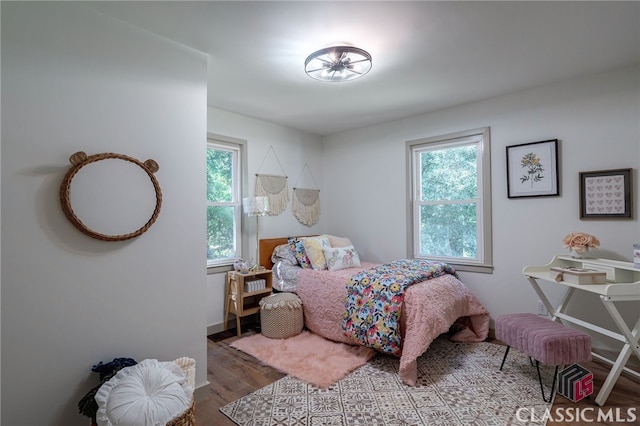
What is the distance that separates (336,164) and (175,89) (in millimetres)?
2900

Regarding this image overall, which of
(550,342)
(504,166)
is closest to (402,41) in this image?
(504,166)

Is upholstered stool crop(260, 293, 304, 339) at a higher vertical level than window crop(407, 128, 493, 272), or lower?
lower

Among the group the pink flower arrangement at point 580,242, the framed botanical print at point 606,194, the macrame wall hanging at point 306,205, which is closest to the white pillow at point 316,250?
the macrame wall hanging at point 306,205

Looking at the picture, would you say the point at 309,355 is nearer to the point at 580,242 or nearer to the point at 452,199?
the point at 452,199

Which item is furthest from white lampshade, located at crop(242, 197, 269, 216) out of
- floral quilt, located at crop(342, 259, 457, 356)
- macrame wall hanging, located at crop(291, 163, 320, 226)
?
floral quilt, located at crop(342, 259, 457, 356)

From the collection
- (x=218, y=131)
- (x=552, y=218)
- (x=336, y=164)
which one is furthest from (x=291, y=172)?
(x=552, y=218)

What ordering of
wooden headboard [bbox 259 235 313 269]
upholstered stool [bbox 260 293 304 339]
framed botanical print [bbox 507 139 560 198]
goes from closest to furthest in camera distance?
framed botanical print [bbox 507 139 560 198] < upholstered stool [bbox 260 293 304 339] < wooden headboard [bbox 259 235 313 269]

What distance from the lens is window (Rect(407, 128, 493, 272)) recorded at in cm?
334

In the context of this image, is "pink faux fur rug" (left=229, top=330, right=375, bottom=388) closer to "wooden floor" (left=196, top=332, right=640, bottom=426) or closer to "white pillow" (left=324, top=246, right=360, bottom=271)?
"wooden floor" (left=196, top=332, right=640, bottom=426)

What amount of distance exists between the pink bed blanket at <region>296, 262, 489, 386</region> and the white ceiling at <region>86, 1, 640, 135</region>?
1894 millimetres

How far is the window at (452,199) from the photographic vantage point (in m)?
3.34

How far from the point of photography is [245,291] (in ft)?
11.1

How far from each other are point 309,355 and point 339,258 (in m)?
1.13

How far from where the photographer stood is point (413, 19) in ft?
6.19
